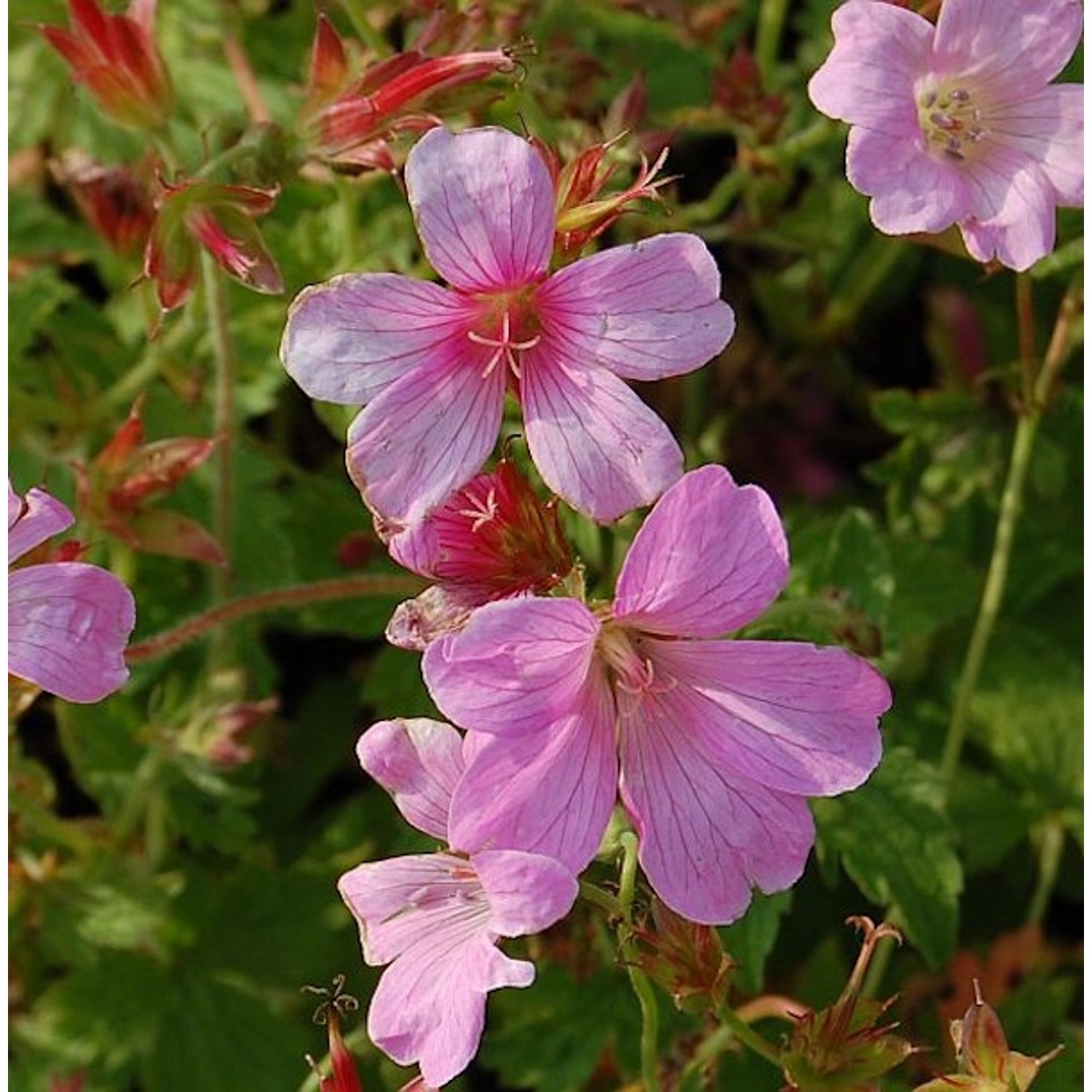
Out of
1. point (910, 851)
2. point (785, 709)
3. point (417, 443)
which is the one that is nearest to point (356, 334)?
point (417, 443)

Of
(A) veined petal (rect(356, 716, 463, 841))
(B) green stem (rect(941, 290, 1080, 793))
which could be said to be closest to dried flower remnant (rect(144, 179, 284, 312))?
(A) veined petal (rect(356, 716, 463, 841))

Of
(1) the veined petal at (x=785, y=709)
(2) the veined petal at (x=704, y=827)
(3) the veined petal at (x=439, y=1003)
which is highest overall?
(1) the veined petal at (x=785, y=709)

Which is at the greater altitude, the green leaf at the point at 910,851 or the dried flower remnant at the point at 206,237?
the dried flower remnant at the point at 206,237

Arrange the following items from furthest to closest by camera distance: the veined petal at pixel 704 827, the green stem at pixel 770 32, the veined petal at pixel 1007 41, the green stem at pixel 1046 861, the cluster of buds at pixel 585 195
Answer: the green stem at pixel 770 32 → the green stem at pixel 1046 861 → the veined petal at pixel 1007 41 → the cluster of buds at pixel 585 195 → the veined petal at pixel 704 827

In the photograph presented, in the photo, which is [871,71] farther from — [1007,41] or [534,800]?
[534,800]

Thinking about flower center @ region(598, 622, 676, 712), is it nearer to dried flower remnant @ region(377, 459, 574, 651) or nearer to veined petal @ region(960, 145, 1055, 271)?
dried flower remnant @ region(377, 459, 574, 651)

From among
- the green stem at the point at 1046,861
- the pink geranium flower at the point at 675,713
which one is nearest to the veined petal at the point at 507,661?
the pink geranium flower at the point at 675,713

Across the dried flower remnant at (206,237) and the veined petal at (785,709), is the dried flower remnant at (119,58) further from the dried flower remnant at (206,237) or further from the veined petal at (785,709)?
the veined petal at (785,709)
